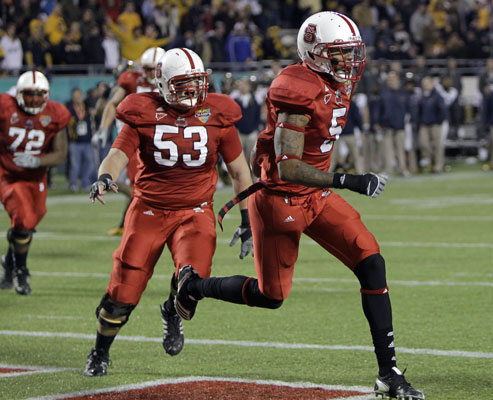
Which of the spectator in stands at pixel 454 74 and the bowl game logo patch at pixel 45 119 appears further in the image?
the spectator in stands at pixel 454 74

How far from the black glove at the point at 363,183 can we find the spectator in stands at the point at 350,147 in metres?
12.8

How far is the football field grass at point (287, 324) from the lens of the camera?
4.97m

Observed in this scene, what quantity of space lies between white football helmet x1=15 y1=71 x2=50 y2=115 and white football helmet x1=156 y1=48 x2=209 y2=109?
2.67 m

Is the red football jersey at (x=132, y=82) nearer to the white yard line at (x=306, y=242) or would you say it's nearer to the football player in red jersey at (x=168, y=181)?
the white yard line at (x=306, y=242)

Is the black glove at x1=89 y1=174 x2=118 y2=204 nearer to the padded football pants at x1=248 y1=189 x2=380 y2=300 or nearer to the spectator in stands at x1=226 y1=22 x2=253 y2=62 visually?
the padded football pants at x1=248 y1=189 x2=380 y2=300

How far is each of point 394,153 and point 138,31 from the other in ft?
17.5

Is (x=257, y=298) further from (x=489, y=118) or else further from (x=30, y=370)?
(x=489, y=118)

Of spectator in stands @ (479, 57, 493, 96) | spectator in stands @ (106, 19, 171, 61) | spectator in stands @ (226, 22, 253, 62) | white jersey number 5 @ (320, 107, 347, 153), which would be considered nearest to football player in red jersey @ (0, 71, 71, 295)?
white jersey number 5 @ (320, 107, 347, 153)

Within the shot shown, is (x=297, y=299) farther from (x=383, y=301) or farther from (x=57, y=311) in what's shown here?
(x=383, y=301)

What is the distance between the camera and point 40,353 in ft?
18.5

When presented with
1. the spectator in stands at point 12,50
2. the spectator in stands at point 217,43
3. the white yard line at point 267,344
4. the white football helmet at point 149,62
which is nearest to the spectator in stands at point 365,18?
the spectator in stands at point 217,43

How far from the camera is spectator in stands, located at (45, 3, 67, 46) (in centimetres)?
1852

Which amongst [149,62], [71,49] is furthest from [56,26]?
[149,62]

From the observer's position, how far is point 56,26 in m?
18.5
